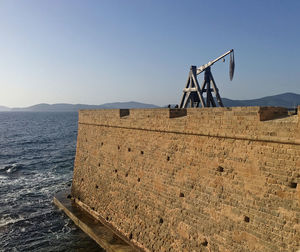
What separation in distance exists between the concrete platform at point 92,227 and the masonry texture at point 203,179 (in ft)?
1.30

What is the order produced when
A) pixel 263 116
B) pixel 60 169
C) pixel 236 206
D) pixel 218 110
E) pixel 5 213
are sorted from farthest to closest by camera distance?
pixel 60 169 < pixel 5 213 < pixel 218 110 < pixel 236 206 < pixel 263 116

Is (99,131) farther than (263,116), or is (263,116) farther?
(99,131)

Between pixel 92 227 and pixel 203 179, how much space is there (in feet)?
22.4

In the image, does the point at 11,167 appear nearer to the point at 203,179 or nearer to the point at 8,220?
the point at 8,220

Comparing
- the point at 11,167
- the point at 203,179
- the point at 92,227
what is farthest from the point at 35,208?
the point at 11,167

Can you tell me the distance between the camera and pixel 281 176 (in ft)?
20.2

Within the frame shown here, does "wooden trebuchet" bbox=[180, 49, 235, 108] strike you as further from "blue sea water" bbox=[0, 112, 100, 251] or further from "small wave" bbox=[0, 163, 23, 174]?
"small wave" bbox=[0, 163, 23, 174]

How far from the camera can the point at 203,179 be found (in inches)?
314

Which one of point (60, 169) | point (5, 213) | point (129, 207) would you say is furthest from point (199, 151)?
point (60, 169)

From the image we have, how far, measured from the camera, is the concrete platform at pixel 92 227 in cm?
1043

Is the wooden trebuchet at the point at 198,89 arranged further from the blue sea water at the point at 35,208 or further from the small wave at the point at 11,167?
the small wave at the point at 11,167

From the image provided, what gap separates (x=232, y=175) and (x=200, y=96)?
7.46 m

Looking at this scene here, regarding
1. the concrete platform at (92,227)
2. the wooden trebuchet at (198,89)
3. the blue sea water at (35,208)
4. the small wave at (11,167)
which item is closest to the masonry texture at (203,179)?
the concrete platform at (92,227)

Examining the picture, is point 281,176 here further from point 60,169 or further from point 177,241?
point 60,169
